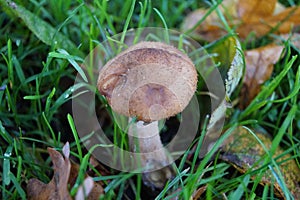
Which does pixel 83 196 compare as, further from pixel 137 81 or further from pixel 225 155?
pixel 225 155

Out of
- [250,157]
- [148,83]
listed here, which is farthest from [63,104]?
[250,157]

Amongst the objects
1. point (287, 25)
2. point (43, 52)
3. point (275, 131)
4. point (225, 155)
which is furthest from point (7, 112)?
point (287, 25)

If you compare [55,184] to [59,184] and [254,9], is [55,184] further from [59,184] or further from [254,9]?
[254,9]

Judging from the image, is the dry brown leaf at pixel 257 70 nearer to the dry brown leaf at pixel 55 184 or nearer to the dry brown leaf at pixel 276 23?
the dry brown leaf at pixel 276 23

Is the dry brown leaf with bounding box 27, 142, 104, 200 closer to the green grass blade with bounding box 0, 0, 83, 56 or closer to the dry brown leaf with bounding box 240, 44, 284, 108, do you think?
the green grass blade with bounding box 0, 0, 83, 56

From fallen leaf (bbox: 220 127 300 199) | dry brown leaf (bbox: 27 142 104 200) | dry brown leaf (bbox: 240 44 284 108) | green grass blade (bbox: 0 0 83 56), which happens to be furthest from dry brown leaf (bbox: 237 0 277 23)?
dry brown leaf (bbox: 27 142 104 200)

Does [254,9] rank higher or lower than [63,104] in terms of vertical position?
higher
